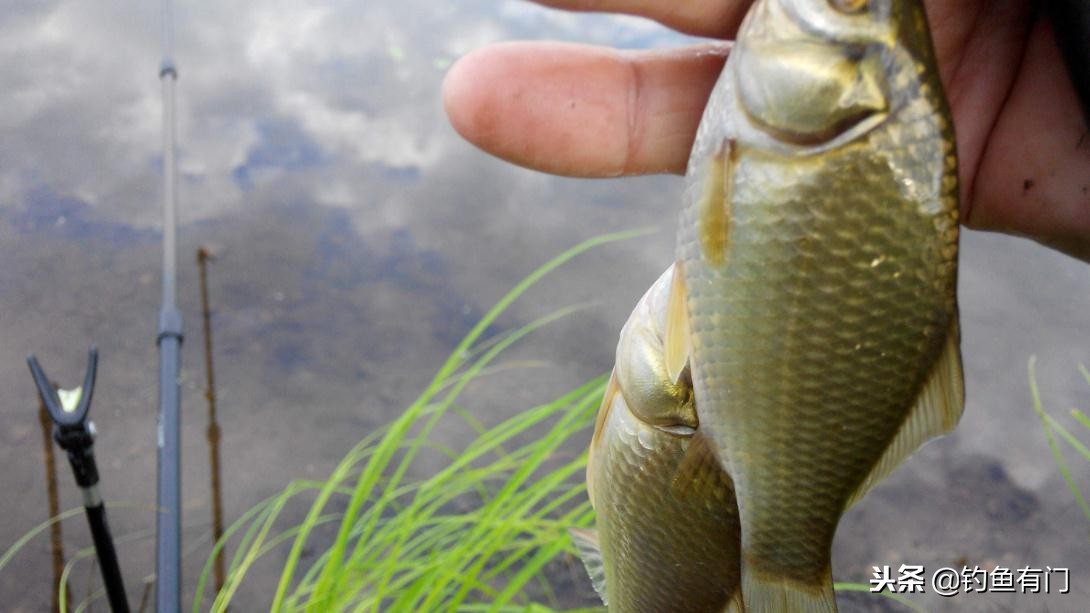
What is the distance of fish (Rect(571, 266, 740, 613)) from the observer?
1.38 m

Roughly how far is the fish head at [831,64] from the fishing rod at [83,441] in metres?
1.52

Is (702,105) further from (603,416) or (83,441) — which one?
(83,441)

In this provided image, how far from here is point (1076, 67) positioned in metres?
1.38

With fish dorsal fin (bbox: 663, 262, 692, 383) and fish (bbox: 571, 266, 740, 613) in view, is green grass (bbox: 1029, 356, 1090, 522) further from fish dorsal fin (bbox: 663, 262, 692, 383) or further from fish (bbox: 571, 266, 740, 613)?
fish dorsal fin (bbox: 663, 262, 692, 383)

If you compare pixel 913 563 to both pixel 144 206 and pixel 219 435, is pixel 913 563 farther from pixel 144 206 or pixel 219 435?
pixel 144 206

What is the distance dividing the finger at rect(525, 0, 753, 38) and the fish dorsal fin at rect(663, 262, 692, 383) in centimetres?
42

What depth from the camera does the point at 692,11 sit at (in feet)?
4.50

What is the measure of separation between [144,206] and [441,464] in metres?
2.15

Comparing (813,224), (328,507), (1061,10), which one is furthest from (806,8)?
(328,507)

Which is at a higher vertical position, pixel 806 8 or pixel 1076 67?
pixel 806 8

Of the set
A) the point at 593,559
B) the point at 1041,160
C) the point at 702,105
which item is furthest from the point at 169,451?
the point at 1041,160

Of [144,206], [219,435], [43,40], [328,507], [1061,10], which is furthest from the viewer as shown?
[43,40]

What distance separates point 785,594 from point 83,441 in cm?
145

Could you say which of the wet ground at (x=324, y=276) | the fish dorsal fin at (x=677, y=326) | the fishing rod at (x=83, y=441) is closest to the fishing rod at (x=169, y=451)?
the fishing rod at (x=83, y=441)
